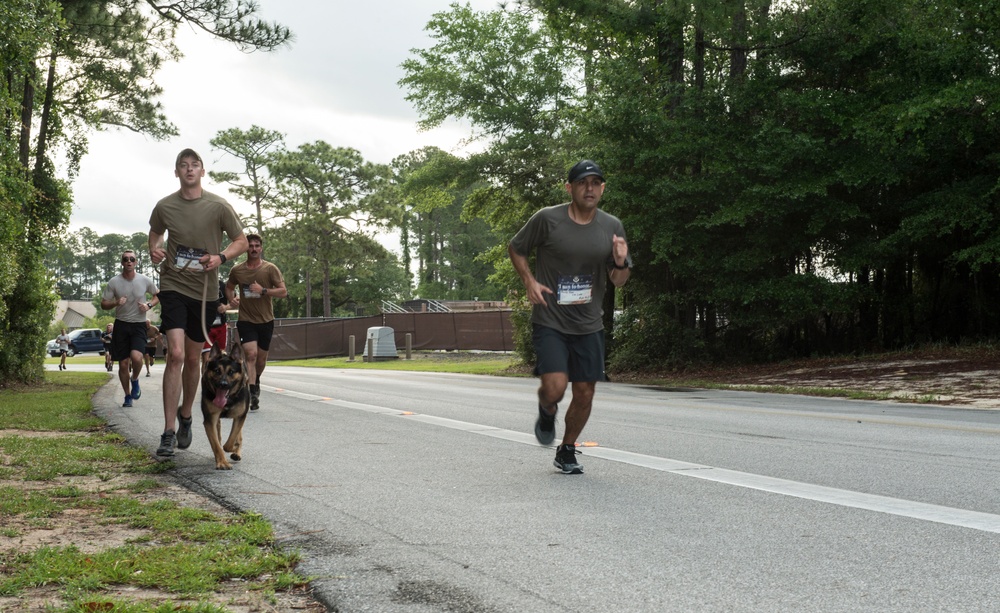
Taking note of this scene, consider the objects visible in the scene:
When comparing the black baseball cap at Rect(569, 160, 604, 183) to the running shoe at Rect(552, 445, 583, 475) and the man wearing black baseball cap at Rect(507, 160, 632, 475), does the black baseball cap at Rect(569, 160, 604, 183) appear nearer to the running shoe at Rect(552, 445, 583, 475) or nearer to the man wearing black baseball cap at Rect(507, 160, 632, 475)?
the man wearing black baseball cap at Rect(507, 160, 632, 475)

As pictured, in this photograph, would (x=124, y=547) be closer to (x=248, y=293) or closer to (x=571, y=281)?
(x=571, y=281)

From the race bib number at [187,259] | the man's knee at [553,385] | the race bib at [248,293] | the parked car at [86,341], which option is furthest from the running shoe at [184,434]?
the parked car at [86,341]

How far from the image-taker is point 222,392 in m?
6.91

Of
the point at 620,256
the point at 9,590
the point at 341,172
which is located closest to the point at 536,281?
the point at 620,256

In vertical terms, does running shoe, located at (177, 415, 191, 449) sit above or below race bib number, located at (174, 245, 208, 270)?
below

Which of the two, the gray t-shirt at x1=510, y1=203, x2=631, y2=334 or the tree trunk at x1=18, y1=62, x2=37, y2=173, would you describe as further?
the tree trunk at x1=18, y1=62, x2=37, y2=173

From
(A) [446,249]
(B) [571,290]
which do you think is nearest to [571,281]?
(B) [571,290]

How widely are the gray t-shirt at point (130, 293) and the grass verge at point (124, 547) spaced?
211 inches

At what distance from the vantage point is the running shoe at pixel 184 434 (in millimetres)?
7805

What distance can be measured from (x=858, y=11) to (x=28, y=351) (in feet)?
62.1

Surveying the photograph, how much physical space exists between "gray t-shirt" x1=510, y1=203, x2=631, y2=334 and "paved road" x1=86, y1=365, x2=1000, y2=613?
3.54ft

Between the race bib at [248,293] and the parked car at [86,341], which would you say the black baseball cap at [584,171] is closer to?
the race bib at [248,293]

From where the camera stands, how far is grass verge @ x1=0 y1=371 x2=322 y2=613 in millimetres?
3711

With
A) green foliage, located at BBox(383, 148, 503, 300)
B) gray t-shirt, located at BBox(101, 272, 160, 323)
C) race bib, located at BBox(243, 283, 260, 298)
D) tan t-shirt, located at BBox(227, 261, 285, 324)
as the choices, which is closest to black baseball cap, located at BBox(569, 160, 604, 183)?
race bib, located at BBox(243, 283, 260, 298)
